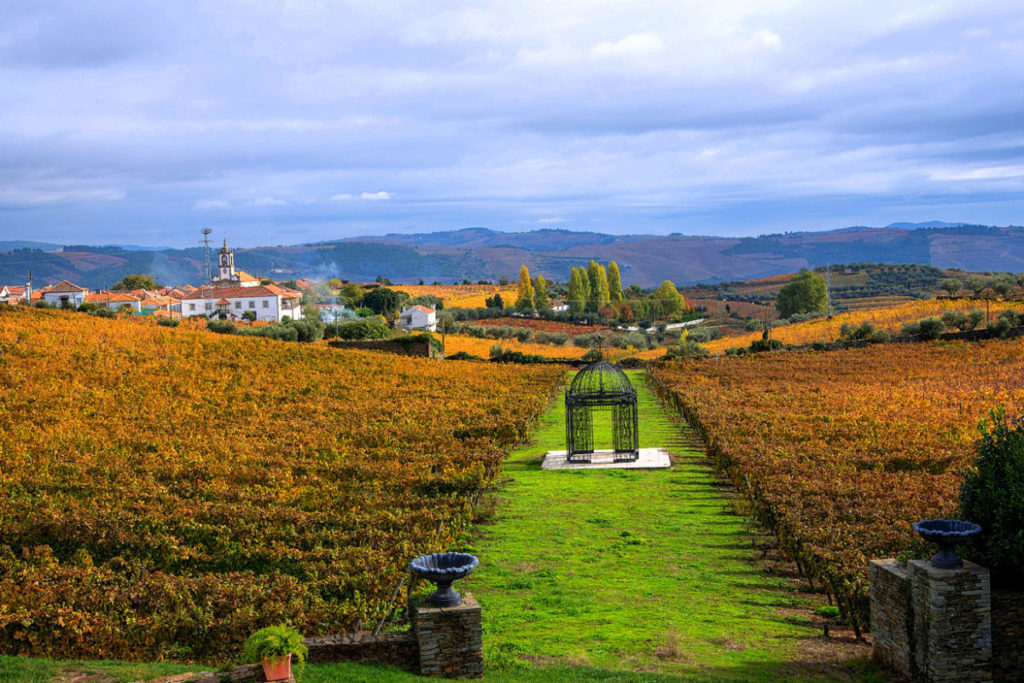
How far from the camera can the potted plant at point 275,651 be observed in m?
7.09

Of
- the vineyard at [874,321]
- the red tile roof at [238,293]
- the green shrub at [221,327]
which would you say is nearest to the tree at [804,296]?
the vineyard at [874,321]

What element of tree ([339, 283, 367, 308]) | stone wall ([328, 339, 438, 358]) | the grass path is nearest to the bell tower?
tree ([339, 283, 367, 308])

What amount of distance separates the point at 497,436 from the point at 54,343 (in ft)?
61.3

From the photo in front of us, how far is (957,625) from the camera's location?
7918 millimetres

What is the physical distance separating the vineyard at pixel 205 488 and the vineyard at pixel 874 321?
29076mm

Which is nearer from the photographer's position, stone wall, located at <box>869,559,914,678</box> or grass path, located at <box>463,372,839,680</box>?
stone wall, located at <box>869,559,914,678</box>

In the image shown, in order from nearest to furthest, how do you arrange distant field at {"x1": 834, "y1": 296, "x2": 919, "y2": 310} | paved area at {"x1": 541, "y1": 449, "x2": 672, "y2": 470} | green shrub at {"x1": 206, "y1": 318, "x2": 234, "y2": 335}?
1. paved area at {"x1": 541, "y1": 449, "x2": 672, "y2": 470}
2. green shrub at {"x1": 206, "y1": 318, "x2": 234, "y2": 335}
3. distant field at {"x1": 834, "y1": 296, "x2": 919, "y2": 310}

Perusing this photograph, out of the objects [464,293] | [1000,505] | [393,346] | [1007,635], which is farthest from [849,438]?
[464,293]

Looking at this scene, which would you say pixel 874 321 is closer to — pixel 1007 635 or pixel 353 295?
pixel 1007 635

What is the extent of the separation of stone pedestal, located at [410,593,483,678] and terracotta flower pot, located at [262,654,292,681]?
4.40 feet

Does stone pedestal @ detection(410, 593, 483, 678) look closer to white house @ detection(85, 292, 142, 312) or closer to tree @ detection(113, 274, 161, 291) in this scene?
white house @ detection(85, 292, 142, 312)

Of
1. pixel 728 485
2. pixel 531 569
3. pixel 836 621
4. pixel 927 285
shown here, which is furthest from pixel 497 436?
pixel 927 285

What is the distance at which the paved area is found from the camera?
20.4 meters

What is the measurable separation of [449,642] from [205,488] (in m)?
8.74
